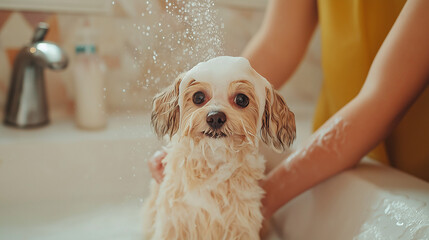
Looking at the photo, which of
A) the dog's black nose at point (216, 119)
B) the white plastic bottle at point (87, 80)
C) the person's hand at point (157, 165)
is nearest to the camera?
the dog's black nose at point (216, 119)

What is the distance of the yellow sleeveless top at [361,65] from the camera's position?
530 millimetres

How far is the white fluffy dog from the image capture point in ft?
1.09

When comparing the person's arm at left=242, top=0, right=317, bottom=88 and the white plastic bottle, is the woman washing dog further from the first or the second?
the white plastic bottle

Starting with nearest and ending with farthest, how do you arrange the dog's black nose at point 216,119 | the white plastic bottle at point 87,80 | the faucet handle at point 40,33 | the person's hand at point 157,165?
the dog's black nose at point 216,119 < the person's hand at point 157,165 < the faucet handle at point 40,33 < the white plastic bottle at point 87,80

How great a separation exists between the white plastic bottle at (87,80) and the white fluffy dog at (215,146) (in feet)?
1.88

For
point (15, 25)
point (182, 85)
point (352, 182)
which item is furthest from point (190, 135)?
point (15, 25)

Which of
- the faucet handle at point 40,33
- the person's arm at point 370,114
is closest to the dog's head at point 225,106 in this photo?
the person's arm at point 370,114

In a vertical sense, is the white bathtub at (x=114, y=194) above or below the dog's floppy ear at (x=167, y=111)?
below

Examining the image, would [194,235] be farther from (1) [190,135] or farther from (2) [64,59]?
(2) [64,59]

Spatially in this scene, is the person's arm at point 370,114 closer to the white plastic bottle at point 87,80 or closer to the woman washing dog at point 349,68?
the woman washing dog at point 349,68

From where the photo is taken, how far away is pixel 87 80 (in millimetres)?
1000

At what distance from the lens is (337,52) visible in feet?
1.99

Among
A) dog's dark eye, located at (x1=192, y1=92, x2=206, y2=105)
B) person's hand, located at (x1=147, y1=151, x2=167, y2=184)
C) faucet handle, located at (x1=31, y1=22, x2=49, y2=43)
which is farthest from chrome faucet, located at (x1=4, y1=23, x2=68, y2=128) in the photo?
dog's dark eye, located at (x1=192, y1=92, x2=206, y2=105)

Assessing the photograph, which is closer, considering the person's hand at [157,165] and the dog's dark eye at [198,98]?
the dog's dark eye at [198,98]
